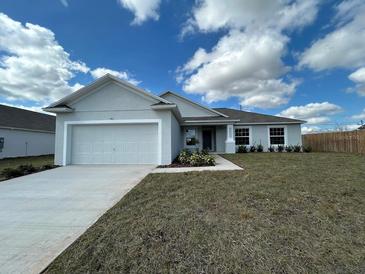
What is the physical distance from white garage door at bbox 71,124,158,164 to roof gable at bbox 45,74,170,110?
1599 mm

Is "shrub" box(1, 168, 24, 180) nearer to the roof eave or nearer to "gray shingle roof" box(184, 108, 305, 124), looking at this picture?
the roof eave

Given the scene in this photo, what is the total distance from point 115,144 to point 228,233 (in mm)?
9457

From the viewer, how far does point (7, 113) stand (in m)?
20.0

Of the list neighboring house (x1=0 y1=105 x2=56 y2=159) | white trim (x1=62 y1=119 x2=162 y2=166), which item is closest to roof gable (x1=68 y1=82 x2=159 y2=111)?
white trim (x1=62 y1=119 x2=162 y2=166)

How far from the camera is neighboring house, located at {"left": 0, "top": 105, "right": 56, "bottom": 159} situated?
1827 cm

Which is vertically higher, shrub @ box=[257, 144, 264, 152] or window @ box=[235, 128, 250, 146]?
window @ box=[235, 128, 250, 146]

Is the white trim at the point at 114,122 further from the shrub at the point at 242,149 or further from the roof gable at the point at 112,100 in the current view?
the shrub at the point at 242,149

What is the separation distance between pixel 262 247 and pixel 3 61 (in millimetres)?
19947

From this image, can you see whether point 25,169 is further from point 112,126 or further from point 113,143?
point 112,126

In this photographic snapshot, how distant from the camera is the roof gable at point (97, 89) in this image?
1106 cm

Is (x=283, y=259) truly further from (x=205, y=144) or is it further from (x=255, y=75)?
(x=255, y=75)

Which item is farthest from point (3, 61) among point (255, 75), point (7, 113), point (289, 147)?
point (289, 147)

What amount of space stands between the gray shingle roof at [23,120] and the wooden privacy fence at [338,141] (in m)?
29.6

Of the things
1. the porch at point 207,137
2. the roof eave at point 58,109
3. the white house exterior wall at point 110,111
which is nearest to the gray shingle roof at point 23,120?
the roof eave at point 58,109
